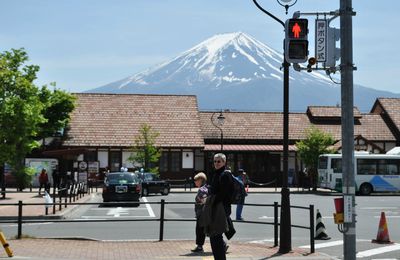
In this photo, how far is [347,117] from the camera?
988 cm

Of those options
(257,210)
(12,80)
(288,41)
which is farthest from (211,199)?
(12,80)

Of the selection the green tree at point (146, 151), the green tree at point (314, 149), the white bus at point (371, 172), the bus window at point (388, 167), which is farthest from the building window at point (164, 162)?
the bus window at point (388, 167)

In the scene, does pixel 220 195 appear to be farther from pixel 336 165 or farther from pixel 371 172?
pixel 371 172

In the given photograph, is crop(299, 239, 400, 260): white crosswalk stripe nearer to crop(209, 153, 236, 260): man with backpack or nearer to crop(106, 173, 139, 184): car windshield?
crop(209, 153, 236, 260): man with backpack

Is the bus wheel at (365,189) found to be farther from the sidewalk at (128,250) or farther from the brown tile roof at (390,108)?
the sidewalk at (128,250)

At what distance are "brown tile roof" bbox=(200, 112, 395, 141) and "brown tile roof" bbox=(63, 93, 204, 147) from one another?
2.59m

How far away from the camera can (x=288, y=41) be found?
35.8ft

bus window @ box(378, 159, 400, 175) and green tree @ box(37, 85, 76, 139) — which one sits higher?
green tree @ box(37, 85, 76, 139)

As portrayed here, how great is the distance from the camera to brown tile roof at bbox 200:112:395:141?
191 feet

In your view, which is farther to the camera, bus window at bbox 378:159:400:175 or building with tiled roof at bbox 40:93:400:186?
building with tiled roof at bbox 40:93:400:186

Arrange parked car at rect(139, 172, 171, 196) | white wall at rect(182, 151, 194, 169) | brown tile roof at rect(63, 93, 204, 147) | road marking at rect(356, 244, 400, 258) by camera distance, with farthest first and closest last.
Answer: white wall at rect(182, 151, 194, 169), brown tile roof at rect(63, 93, 204, 147), parked car at rect(139, 172, 171, 196), road marking at rect(356, 244, 400, 258)

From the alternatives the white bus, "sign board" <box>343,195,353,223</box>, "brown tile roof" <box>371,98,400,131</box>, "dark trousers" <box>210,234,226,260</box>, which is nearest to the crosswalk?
"sign board" <box>343,195,353,223</box>

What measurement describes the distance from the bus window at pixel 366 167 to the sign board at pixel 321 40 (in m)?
34.8

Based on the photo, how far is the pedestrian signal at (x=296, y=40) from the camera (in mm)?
10820
